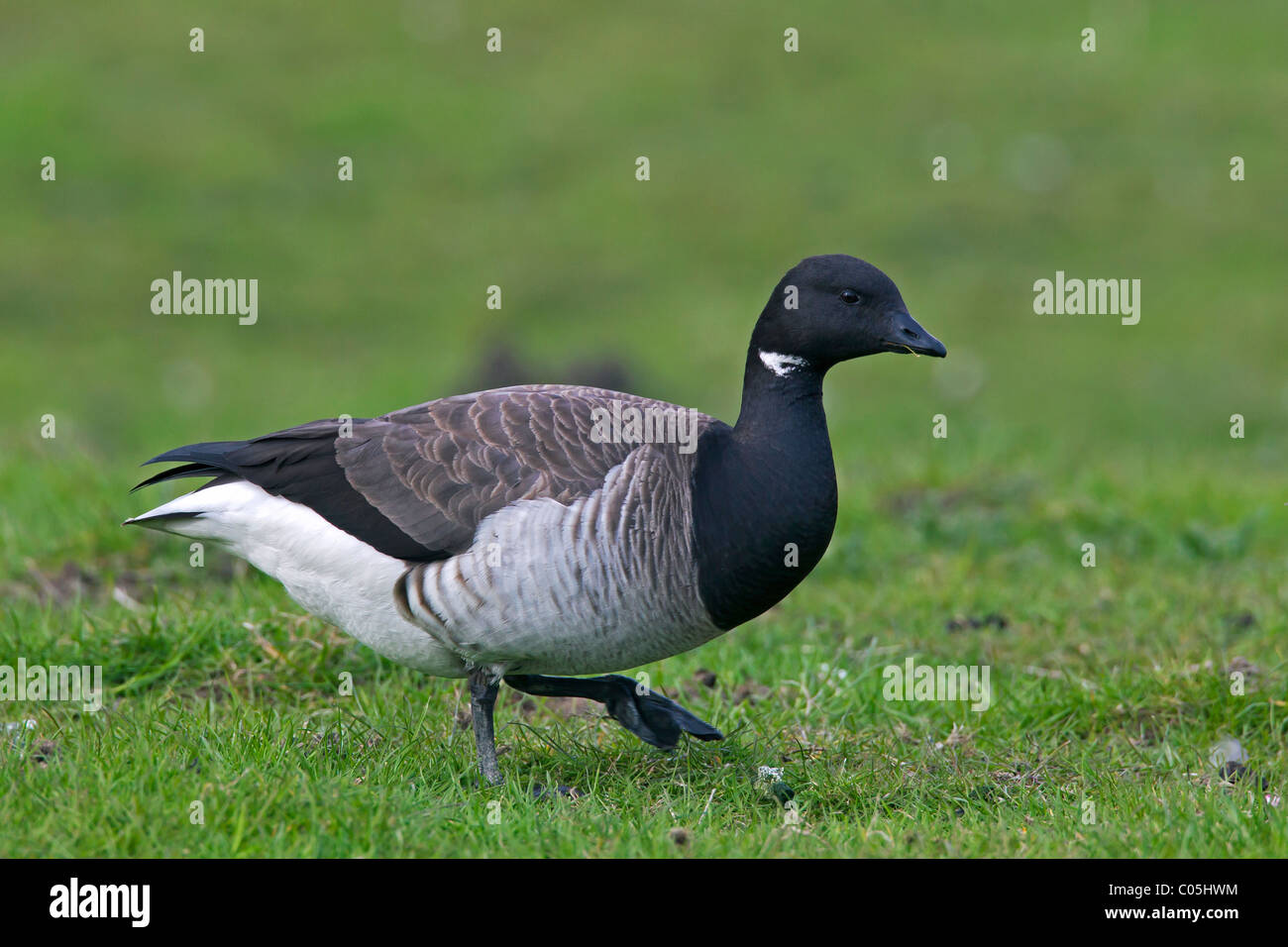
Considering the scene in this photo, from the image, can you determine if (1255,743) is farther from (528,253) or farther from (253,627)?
(528,253)

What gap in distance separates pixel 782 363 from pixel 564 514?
45.6 inches

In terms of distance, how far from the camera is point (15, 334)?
1669 centimetres

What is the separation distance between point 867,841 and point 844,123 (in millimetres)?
16448

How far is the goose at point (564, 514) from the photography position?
217 inches

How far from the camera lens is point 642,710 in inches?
237

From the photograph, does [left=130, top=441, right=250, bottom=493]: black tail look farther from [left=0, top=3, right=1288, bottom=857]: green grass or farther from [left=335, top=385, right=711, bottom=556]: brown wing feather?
[left=0, top=3, right=1288, bottom=857]: green grass
